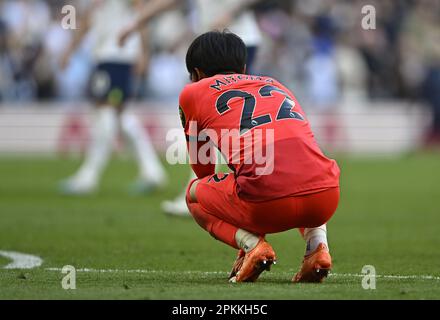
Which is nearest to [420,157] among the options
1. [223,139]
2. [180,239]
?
[180,239]

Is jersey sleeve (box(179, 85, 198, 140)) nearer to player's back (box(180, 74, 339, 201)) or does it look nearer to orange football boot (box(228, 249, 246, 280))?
player's back (box(180, 74, 339, 201))

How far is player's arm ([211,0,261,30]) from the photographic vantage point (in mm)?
9977

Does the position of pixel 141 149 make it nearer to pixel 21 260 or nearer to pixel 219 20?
pixel 219 20

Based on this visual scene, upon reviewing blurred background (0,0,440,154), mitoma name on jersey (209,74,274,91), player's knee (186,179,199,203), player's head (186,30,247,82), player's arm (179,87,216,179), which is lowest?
blurred background (0,0,440,154)

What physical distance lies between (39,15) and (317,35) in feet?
20.7

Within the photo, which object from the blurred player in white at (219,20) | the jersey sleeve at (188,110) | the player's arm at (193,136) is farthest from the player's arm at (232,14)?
the jersey sleeve at (188,110)

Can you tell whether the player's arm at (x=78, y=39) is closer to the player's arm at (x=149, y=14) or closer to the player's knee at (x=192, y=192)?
the player's arm at (x=149, y=14)

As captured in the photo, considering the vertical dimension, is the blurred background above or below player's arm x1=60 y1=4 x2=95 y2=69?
below

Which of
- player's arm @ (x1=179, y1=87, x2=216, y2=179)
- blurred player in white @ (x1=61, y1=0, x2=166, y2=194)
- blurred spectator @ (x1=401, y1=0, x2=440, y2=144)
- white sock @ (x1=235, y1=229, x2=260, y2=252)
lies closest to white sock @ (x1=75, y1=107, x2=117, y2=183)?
blurred player in white @ (x1=61, y1=0, x2=166, y2=194)

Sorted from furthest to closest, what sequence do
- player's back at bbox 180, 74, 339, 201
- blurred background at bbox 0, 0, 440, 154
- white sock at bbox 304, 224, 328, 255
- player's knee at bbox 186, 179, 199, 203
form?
blurred background at bbox 0, 0, 440, 154 < player's knee at bbox 186, 179, 199, 203 < white sock at bbox 304, 224, 328, 255 < player's back at bbox 180, 74, 339, 201

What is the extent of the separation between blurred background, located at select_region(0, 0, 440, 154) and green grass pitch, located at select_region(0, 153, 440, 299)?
21.5 ft

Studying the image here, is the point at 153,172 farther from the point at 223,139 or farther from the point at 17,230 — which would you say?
the point at 223,139

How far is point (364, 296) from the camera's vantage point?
520 centimetres

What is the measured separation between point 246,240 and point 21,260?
1.94 meters
